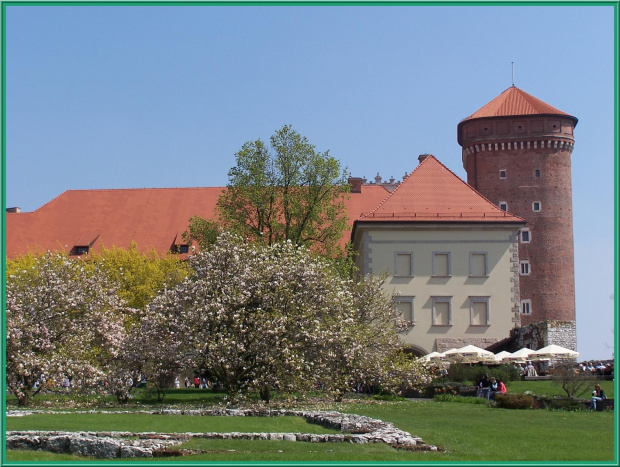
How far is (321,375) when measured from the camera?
30.1 meters

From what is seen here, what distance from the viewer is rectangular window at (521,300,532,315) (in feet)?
235

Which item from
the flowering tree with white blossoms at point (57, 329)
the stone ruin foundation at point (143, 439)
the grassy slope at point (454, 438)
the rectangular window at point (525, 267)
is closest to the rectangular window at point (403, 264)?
the rectangular window at point (525, 267)

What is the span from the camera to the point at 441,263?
55969mm

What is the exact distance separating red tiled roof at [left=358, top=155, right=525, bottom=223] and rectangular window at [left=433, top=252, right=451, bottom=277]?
6.57 ft

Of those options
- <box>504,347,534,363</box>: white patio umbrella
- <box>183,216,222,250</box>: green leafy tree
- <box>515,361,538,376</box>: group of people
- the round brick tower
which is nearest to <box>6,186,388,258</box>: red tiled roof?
the round brick tower

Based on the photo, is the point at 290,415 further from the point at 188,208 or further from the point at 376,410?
the point at 188,208

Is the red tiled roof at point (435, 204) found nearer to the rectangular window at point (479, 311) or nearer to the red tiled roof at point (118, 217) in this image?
the rectangular window at point (479, 311)

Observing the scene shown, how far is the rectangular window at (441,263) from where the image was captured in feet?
183

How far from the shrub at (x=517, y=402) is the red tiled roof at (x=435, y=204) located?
27850 mm

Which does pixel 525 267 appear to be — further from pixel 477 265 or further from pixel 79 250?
pixel 79 250

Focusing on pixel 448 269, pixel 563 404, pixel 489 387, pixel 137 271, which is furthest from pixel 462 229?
pixel 563 404

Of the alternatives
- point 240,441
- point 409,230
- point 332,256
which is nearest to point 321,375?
point 240,441

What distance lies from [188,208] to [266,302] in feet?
136

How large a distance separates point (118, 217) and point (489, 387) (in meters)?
41.0
